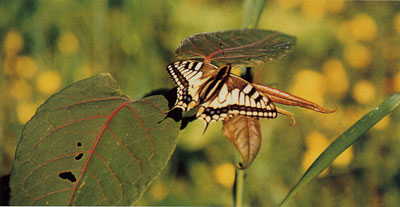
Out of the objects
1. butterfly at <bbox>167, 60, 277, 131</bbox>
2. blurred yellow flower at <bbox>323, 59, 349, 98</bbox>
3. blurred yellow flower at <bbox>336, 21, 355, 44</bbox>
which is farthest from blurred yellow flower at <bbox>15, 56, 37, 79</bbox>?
blurred yellow flower at <bbox>336, 21, 355, 44</bbox>

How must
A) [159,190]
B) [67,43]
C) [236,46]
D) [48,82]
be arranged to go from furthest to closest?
1. [67,43]
2. [48,82]
3. [159,190]
4. [236,46]

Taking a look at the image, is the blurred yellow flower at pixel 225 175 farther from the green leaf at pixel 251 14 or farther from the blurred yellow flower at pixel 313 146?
the green leaf at pixel 251 14

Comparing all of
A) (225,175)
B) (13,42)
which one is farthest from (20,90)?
(225,175)

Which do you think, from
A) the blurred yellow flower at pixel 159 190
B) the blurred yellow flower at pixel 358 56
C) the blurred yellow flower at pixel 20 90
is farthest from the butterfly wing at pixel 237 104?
the blurred yellow flower at pixel 358 56

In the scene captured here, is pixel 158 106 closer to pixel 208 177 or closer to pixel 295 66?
pixel 208 177

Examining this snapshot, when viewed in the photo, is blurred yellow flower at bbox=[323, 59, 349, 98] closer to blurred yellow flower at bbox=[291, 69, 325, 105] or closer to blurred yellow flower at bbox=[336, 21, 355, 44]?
blurred yellow flower at bbox=[291, 69, 325, 105]

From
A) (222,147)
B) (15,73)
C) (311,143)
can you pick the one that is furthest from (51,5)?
(311,143)

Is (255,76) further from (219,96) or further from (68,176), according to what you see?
(68,176)
